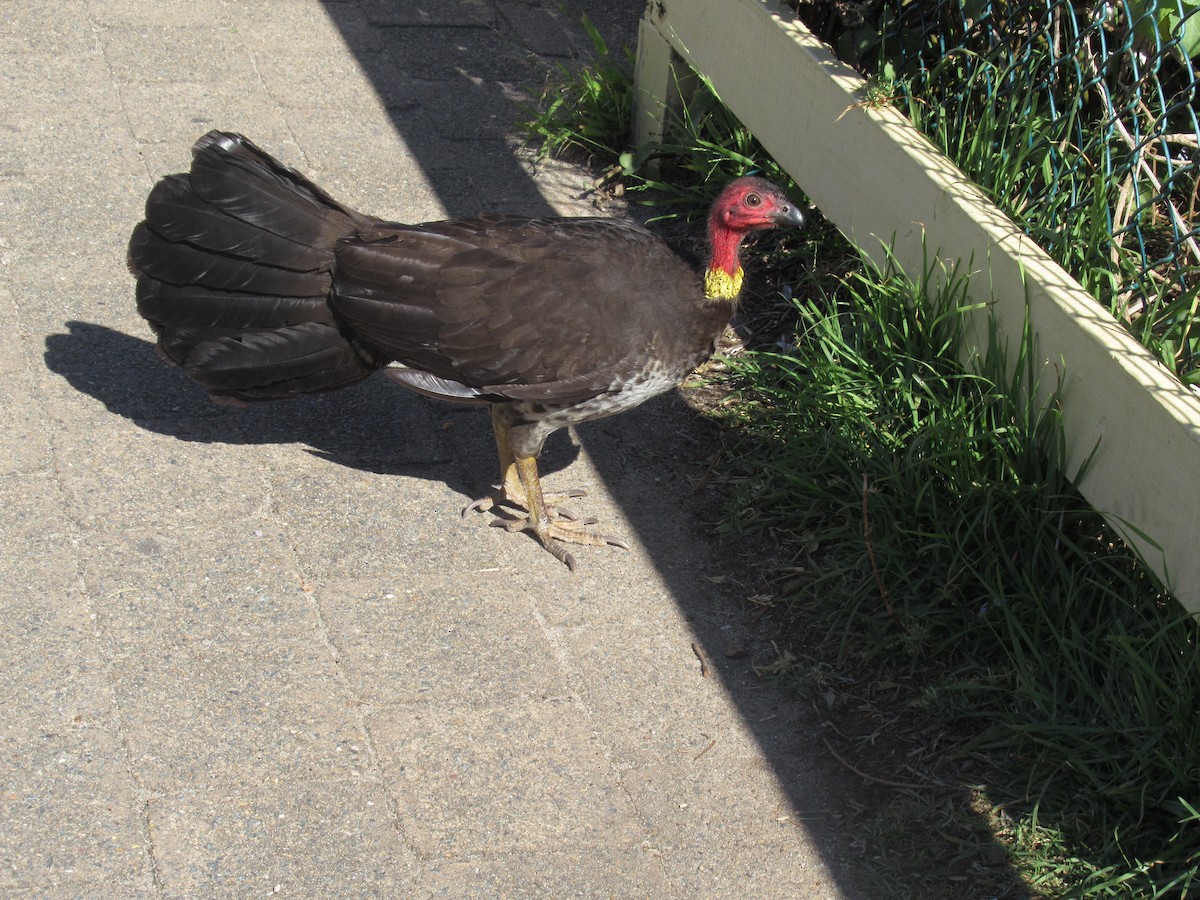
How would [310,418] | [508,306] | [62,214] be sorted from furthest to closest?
[62,214], [310,418], [508,306]

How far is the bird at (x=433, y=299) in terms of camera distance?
3.92 meters

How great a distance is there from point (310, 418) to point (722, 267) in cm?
164

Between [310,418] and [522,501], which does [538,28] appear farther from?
[522,501]

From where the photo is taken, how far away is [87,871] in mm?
3006

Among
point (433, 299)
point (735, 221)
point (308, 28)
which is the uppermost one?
point (735, 221)

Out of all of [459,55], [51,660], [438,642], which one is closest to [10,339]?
[51,660]

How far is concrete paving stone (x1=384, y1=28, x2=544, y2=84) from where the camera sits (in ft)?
22.0

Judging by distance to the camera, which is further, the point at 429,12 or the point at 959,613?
the point at 429,12

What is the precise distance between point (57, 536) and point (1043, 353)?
3.08 metres

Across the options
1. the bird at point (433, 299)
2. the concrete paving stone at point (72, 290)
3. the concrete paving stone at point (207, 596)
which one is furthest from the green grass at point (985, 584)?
the concrete paving stone at point (72, 290)

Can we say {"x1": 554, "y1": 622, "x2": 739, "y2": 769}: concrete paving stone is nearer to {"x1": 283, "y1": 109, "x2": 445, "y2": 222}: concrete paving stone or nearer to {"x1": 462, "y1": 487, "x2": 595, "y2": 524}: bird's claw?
{"x1": 462, "y1": 487, "x2": 595, "y2": 524}: bird's claw

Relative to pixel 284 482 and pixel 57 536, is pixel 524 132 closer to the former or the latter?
pixel 284 482

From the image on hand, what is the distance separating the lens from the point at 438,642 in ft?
12.4

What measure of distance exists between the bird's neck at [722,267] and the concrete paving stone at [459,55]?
2988 millimetres
